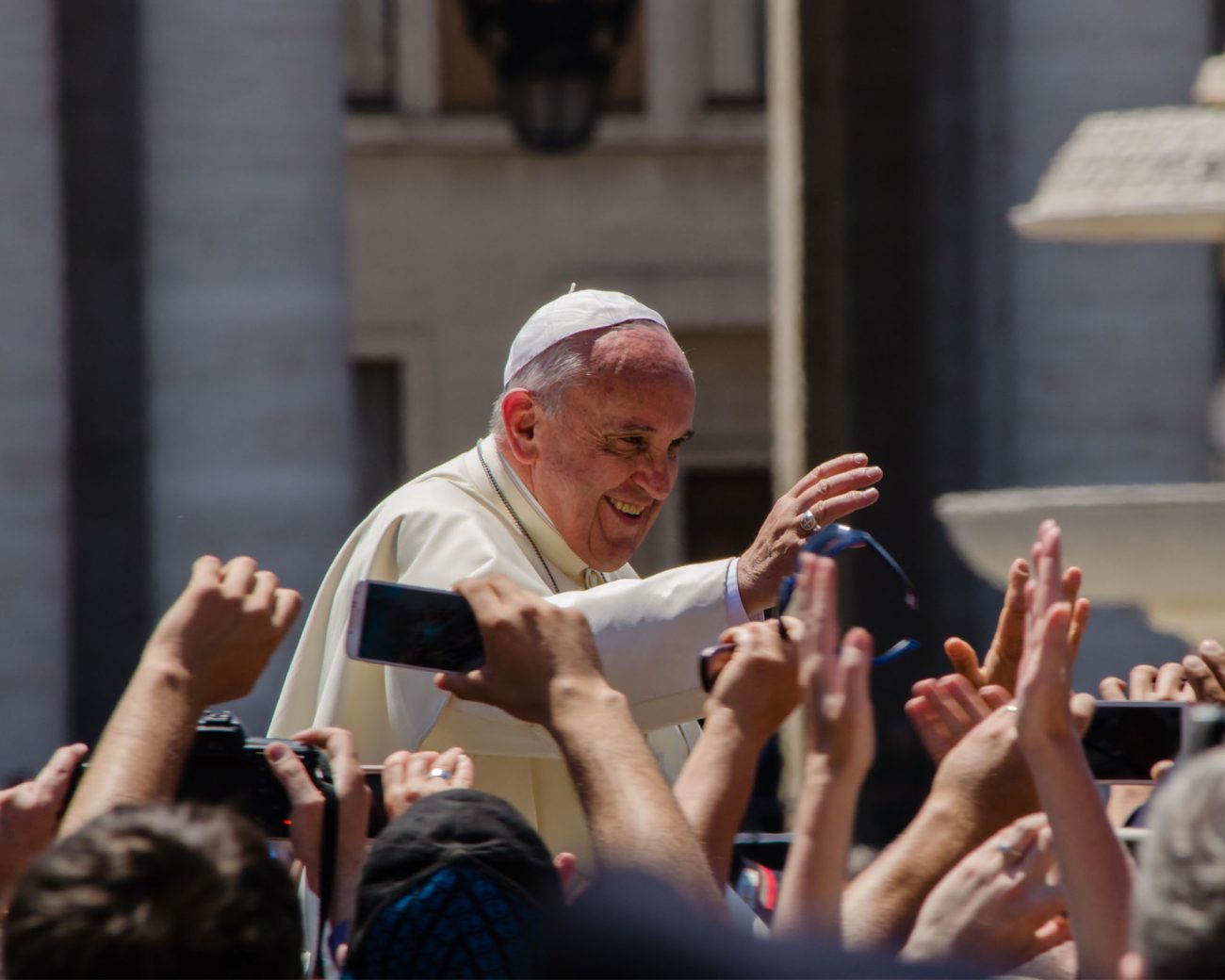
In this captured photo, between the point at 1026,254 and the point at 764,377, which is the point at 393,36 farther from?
the point at 1026,254

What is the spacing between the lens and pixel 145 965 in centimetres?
187

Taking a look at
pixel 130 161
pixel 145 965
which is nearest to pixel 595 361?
pixel 145 965

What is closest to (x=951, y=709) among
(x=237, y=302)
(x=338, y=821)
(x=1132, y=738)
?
(x=1132, y=738)

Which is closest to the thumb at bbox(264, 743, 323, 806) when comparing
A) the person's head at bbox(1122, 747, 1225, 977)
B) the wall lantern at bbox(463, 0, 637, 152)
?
the person's head at bbox(1122, 747, 1225, 977)

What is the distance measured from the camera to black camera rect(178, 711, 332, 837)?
2.59 m

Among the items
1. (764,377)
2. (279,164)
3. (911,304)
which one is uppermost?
(279,164)

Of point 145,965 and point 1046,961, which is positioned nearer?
point 145,965

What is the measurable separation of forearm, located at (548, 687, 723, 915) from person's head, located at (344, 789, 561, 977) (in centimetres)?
7

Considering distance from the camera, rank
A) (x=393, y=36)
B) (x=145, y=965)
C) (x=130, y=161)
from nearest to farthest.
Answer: (x=145, y=965), (x=130, y=161), (x=393, y=36)

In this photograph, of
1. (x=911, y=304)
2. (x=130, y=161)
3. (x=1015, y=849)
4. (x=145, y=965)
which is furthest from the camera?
(x=911, y=304)

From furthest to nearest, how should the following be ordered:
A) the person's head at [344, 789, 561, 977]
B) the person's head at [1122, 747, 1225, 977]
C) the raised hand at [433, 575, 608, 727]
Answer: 1. the raised hand at [433, 575, 608, 727]
2. the person's head at [344, 789, 561, 977]
3. the person's head at [1122, 747, 1225, 977]

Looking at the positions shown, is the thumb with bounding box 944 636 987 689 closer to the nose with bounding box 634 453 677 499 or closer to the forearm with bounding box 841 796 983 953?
the forearm with bounding box 841 796 983 953

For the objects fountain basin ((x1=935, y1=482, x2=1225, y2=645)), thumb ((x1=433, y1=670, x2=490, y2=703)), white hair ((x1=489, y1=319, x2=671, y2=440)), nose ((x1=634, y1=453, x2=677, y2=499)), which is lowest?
fountain basin ((x1=935, y1=482, x2=1225, y2=645))

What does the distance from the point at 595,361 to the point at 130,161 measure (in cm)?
566
